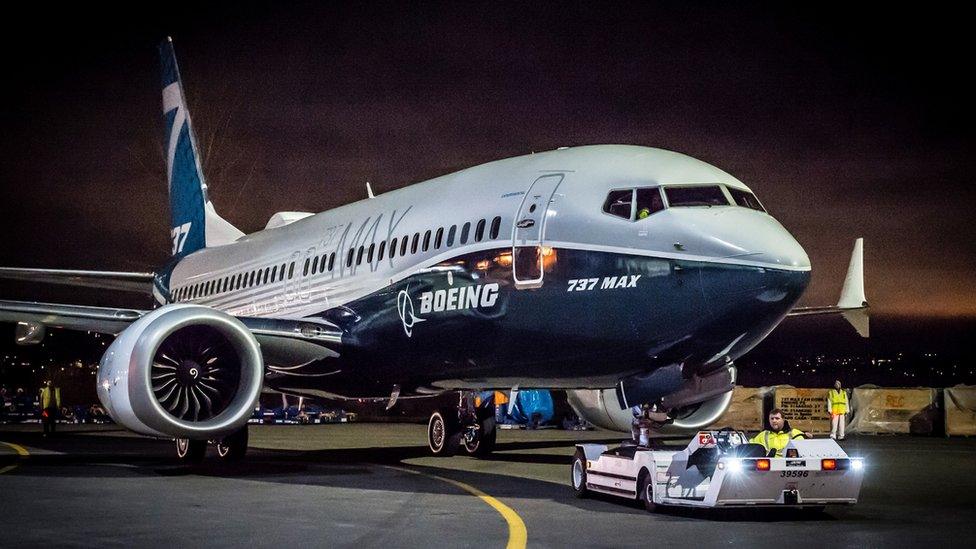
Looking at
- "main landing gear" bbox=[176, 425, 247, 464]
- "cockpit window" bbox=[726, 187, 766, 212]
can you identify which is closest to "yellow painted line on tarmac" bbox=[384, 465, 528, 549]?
"cockpit window" bbox=[726, 187, 766, 212]

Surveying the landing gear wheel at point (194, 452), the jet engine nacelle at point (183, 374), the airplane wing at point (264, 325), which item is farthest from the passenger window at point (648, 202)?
the landing gear wheel at point (194, 452)

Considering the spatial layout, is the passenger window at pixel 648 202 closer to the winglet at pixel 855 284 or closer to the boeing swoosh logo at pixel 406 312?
the boeing swoosh logo at pixel 406 312

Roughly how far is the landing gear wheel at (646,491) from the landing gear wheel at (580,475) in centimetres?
120

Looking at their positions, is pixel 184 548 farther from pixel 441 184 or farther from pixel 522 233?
pixel 441 184

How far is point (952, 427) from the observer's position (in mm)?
33531

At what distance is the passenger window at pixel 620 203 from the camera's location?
13375 millimetres

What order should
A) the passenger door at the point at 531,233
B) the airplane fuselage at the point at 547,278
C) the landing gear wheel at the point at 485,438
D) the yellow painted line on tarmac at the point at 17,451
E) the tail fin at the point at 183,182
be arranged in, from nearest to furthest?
1. the airplane fuselage at the point at 547,278
2. the passenger door at the point at 531,233
3. the yellow painted line on tarmac at the point at 17,451
4. the landing gear wheel at the point at 485,438
5. the tail fin at the point at 183,182

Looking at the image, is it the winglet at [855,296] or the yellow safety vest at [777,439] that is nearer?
the yellow safety vest at [777,439]

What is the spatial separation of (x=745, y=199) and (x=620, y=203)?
144 cm

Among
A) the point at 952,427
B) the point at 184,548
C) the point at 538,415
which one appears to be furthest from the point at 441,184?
the point at 538,415

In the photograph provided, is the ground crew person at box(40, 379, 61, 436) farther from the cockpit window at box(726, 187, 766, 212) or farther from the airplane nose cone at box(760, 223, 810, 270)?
the airplane nose cone at box(760, 223, 810, 270)

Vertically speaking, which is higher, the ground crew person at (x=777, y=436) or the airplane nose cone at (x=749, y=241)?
the airplane nose cone at (x=749, y=241)

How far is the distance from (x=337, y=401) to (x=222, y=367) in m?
4.80

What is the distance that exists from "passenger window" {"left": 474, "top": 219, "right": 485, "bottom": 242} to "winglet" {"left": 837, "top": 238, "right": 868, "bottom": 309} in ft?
18.3
